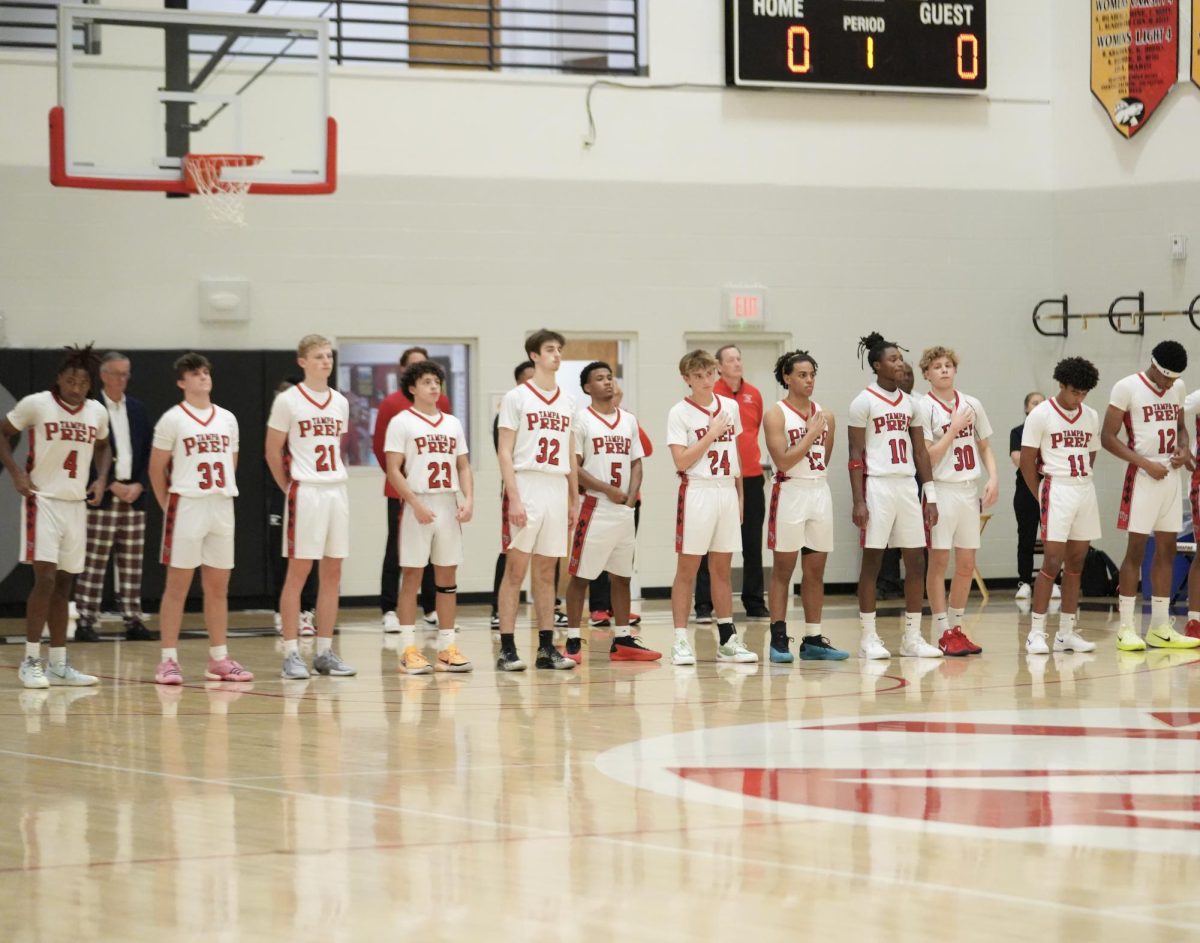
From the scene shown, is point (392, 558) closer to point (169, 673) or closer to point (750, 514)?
point (750, 514)

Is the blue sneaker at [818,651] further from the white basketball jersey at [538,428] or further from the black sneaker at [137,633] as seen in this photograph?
the black sneaker at [137,633]

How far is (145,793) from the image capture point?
610 centimetres

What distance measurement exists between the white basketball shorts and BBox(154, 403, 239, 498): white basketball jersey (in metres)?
0.06

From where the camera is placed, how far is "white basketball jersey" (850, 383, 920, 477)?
10.2 m

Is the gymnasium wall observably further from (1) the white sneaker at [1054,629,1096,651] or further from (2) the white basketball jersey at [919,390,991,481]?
(1) the white sneaker at [1054,629,1096,651]

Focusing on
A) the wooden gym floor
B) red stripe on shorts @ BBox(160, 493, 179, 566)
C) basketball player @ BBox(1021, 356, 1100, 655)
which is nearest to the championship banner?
basketball player @ BBox(1021, 356, 1100, 655)

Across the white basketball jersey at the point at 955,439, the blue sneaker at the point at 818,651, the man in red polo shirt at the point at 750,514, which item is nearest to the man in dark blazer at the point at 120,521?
the man in red polo shirt at the point at 750,514

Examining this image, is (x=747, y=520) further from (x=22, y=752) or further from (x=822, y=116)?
(x=22, y=752)

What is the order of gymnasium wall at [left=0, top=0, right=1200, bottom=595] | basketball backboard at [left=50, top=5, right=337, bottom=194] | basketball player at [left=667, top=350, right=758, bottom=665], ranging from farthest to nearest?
1. gymnasium wall at [left=0, top=0, right=1200, bottom=595]
2. basketball backboard at [left=50, top=5, right=337, bottom=194]
3. basketball player at [left=667, top=350, right=758, bottom=665]

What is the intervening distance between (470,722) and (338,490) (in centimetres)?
229

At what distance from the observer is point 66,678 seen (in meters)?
9.34

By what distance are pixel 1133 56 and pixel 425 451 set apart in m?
8.75

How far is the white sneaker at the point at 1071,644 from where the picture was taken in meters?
10.5

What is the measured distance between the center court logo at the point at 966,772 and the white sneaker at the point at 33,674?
3.72m
